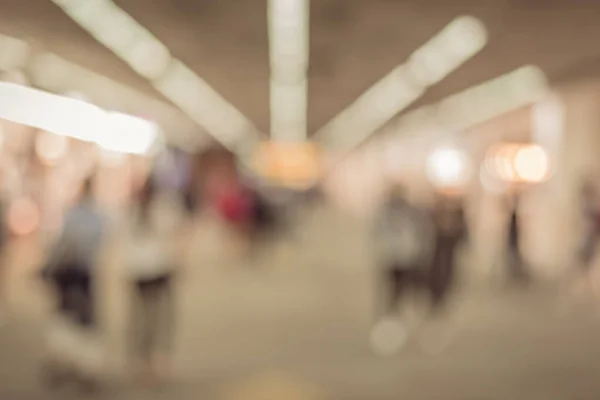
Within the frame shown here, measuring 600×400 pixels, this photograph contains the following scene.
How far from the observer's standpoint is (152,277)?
19.4 feet

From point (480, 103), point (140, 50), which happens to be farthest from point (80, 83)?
point (480, 103)

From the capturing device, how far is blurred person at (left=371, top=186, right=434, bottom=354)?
23.7 ft

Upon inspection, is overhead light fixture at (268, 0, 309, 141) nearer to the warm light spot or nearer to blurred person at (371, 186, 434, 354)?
blurred person at (371, 186, 434, 354)

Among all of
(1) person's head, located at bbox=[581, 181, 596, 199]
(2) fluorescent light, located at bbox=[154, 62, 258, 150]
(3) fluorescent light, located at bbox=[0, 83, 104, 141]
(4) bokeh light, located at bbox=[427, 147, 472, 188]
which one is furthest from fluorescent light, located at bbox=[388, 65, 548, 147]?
(3) fluorescent light, located at bbox=[0, 83, 104, 141]

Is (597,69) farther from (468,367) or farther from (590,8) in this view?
(468,367)

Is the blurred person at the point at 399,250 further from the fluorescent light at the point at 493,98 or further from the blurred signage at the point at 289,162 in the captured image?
the blurred signage at the point at 289,162

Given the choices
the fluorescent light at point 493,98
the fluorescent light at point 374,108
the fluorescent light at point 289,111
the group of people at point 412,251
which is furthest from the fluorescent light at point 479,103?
the fluorescent light at point 289,111

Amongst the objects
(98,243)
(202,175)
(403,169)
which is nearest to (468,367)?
(98,243)

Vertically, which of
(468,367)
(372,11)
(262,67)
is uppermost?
(262,67)

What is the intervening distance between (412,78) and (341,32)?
4.61 m

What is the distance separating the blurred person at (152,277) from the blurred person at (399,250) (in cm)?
181

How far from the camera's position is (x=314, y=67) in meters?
9.34

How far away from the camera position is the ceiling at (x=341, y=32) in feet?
10.7

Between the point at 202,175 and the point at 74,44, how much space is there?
10222mm
